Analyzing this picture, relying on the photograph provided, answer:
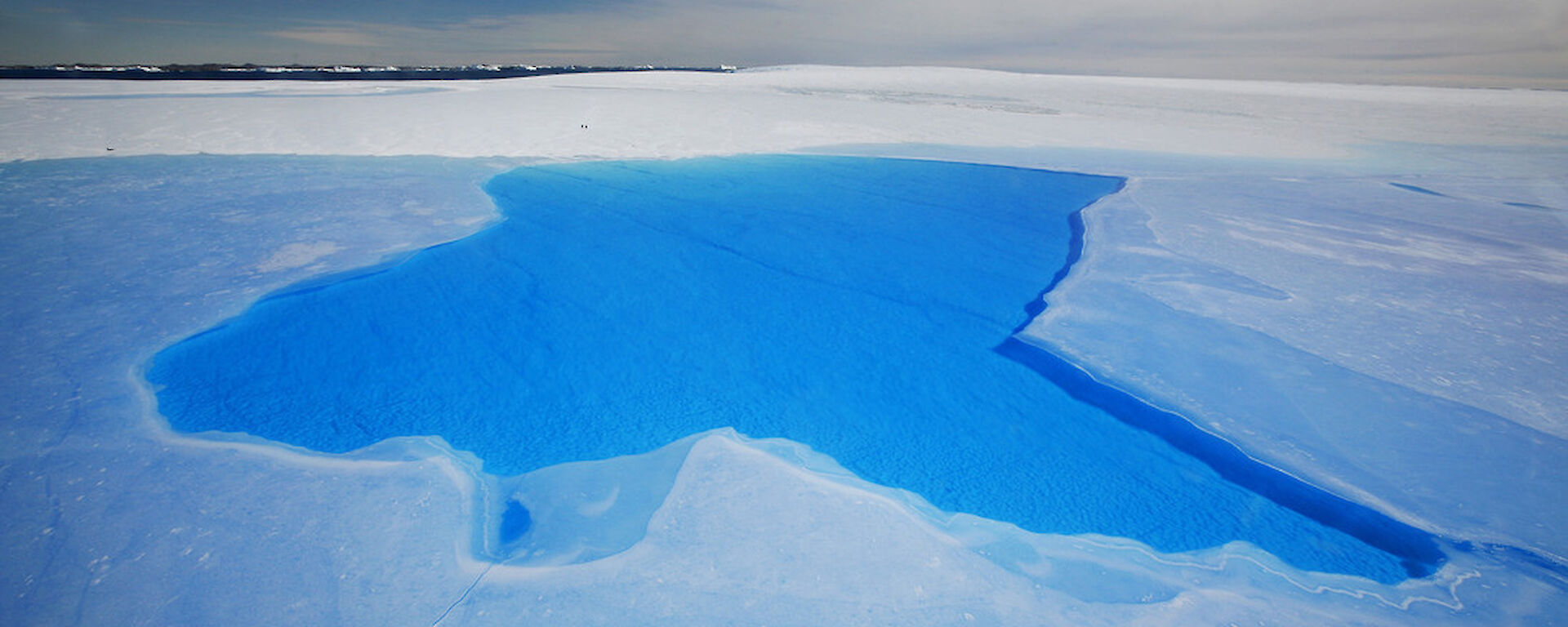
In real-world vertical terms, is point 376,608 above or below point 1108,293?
below

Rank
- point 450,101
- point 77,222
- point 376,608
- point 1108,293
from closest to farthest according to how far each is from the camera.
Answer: point 376,608, point 1108,293, point 77,222, point 450,101

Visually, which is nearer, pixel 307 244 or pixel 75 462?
pixel 75 462

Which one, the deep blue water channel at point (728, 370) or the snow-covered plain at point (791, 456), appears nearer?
the snow-covered plain at point (791, 456)

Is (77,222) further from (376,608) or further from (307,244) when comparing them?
(376,608)

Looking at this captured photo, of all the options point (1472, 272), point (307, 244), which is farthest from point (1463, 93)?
point (307, 244)

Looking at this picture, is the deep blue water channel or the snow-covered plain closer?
the snow-covered plain
